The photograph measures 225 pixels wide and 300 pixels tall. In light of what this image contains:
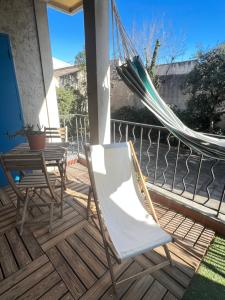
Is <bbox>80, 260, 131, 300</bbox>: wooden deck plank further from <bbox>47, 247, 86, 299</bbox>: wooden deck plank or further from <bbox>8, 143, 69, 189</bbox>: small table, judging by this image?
<bbox>8, 143, 69, 189</bbox>: small table

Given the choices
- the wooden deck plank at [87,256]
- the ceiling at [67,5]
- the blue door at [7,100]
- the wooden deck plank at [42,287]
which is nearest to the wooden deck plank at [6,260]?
the wooden deck plank at [42,287]

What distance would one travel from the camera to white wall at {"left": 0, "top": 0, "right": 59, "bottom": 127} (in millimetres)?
2736

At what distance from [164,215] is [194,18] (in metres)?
7.26

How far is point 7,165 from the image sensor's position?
176cm

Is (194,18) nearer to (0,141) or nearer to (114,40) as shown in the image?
(114,40)

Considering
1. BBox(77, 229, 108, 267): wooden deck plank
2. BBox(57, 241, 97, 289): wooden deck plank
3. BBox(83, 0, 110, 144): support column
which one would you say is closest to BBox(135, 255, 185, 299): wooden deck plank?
BBox(77, 229, 108, 267): wooden deck plank

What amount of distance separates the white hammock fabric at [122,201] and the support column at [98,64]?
0.42m

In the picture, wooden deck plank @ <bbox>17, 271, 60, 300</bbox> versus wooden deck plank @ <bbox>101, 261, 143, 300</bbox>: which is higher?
wooden deck plank @ <bbox>17, 271, 60, 300</bbox>

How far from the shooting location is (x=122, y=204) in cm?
184

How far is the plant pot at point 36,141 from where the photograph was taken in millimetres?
2240

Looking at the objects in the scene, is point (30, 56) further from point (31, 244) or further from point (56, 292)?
point (56, 292)

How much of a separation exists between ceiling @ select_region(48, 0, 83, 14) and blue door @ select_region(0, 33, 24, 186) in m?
1.16

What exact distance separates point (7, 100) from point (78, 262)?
2.54 metres

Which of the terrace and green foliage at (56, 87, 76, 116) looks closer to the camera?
the terrace
